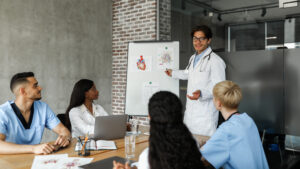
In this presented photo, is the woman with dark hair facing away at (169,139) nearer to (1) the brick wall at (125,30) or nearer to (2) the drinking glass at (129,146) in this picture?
(2) the drinking glass at (129,146)

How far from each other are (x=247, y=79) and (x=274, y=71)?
0.38 m

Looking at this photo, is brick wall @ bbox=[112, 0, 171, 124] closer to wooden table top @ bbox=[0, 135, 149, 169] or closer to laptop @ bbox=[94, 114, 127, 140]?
laptop @ bbox=[94, 114, 127, 140]

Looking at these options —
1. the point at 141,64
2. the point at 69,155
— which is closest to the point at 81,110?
the point at 69,155

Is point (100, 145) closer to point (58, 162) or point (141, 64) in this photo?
point (58, 162)

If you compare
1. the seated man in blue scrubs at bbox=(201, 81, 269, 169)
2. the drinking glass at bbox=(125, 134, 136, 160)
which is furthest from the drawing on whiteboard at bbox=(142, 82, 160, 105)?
the seated man in blue scrubs at bbox=(201, 81, 269, 169)

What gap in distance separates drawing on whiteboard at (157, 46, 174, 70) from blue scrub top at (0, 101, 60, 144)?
1.88 m

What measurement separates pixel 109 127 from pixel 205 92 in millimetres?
1276

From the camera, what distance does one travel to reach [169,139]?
3.72 ft

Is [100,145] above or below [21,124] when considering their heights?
below

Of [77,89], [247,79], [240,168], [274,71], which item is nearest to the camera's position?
[240,168]

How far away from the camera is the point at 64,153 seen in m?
1.99

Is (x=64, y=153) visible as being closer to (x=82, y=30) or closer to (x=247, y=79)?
(x=247, y=79)

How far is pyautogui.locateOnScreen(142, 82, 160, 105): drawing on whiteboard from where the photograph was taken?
4.04 m

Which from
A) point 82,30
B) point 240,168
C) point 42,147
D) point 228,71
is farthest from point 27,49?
point 240,168
